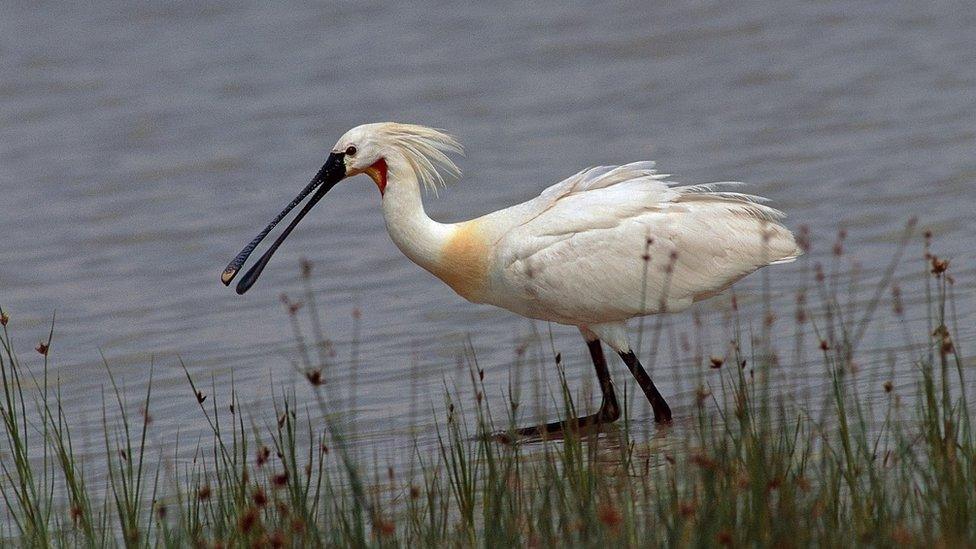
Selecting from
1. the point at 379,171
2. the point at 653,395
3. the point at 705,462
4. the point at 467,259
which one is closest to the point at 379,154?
the point at 379,171

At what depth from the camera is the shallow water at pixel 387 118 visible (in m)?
9.66

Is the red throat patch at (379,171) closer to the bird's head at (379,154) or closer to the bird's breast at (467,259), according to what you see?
the bird's head at (379,154)

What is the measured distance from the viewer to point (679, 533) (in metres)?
4.29

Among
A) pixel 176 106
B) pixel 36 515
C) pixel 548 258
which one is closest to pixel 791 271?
pixel 548 258

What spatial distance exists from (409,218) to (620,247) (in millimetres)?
930

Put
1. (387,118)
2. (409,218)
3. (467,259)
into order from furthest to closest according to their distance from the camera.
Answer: (387,118) → (409,218) → (467,259)

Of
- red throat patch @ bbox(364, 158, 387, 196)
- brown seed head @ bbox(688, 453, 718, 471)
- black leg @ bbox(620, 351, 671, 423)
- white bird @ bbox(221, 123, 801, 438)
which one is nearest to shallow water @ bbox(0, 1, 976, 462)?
black leg @ bbox(620, 351, 671, 423)

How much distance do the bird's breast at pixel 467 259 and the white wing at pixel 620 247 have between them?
87 mm

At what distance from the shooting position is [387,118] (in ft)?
50.5

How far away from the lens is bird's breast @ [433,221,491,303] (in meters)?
7.58

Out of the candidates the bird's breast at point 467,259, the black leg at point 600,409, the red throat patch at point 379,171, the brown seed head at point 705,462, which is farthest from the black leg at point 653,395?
the brown seed head at point 705,462

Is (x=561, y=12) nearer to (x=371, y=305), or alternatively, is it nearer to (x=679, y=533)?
(x=371, y=305)

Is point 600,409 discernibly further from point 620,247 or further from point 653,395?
point 620,247

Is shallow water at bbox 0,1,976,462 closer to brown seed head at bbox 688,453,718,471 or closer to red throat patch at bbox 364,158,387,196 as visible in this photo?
red throat patch at bbox 364,158,387,196
